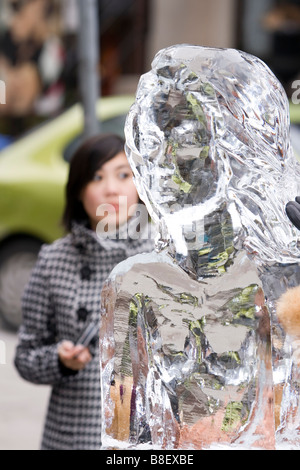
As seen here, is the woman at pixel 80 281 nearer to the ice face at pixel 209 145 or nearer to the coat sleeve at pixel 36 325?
the coat sleeve at pixel 36 325

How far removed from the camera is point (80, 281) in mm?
2775

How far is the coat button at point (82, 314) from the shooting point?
2.75 metres

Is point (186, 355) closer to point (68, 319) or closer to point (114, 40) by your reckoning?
point (68, 319)

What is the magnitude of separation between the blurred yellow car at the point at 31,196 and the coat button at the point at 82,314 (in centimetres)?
366

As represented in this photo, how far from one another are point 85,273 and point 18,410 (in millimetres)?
2772

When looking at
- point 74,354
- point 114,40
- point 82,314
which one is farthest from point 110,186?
point 114,40

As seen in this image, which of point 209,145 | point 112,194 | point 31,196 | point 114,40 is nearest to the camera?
point 209,145

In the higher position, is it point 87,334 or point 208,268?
point 208,268

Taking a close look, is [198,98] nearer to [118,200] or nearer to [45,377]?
[118,200]

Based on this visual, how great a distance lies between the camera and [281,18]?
43.4 feet

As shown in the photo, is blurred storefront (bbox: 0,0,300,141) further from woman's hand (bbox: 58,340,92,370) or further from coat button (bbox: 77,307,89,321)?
woman's hand (bbox: 58,340,92,370)

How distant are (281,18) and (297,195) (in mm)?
11811
